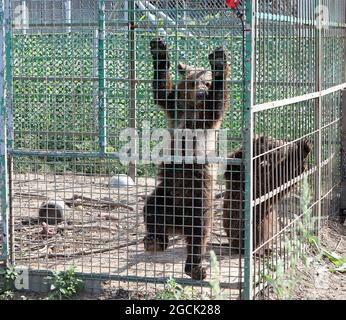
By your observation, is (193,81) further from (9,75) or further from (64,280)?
(64,280)

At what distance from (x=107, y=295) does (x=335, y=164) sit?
12.2ft

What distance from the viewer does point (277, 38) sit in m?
6.19

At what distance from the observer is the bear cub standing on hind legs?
248 inches

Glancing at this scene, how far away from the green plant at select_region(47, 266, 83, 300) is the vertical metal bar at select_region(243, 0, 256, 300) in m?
1.46

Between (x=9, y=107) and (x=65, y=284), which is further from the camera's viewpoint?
(x=9, y=107)

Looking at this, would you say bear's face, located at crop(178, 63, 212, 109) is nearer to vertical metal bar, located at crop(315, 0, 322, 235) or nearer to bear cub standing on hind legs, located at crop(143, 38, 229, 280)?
bear cub standing on hind legs, located at crop(143, 38, 229, 280)

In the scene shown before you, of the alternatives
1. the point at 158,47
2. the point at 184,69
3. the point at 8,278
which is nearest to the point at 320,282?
the point at 184,69

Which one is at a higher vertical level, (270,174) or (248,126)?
(248,126)

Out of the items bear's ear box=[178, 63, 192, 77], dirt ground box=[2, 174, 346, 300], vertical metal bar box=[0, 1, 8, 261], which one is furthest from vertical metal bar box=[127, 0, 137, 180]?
vertical metal bar box=[0, 1, 8, 261]

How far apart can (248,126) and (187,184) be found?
4.42 feet

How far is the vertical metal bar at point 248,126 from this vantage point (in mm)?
5449

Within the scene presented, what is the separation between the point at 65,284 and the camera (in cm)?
624

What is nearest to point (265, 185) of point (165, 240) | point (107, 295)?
point (165, 240)

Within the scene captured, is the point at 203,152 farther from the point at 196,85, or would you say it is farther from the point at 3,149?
the point at 3,149
